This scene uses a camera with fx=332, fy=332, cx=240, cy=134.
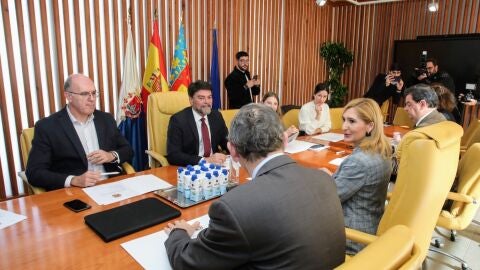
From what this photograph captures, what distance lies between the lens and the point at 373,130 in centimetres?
176

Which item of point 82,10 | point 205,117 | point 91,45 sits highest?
point 82,10

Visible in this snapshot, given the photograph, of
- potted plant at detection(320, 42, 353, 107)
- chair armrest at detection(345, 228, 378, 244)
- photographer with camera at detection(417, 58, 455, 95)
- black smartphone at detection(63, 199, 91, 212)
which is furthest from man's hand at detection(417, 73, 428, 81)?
black smartphone at detection(63, 199, 91, 212)

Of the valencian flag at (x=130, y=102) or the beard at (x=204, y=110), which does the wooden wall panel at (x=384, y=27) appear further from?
the beard at (x=204, y=110)

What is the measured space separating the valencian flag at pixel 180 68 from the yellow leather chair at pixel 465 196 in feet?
9.71

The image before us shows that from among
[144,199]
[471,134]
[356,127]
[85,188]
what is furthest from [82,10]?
A: [471,134]

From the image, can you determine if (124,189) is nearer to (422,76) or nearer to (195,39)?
(195,39)

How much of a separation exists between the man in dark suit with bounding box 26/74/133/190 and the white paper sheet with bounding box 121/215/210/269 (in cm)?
80

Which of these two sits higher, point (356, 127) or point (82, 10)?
point (82, 10)

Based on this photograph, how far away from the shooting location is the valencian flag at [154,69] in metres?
3.86

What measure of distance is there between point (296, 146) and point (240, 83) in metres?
1.95

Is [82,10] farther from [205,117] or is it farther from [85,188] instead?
[85,188]

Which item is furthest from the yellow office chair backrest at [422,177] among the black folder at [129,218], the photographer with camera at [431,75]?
the photographer with camera at [431,75]

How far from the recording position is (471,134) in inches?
138

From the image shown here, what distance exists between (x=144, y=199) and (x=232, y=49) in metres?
3.85
